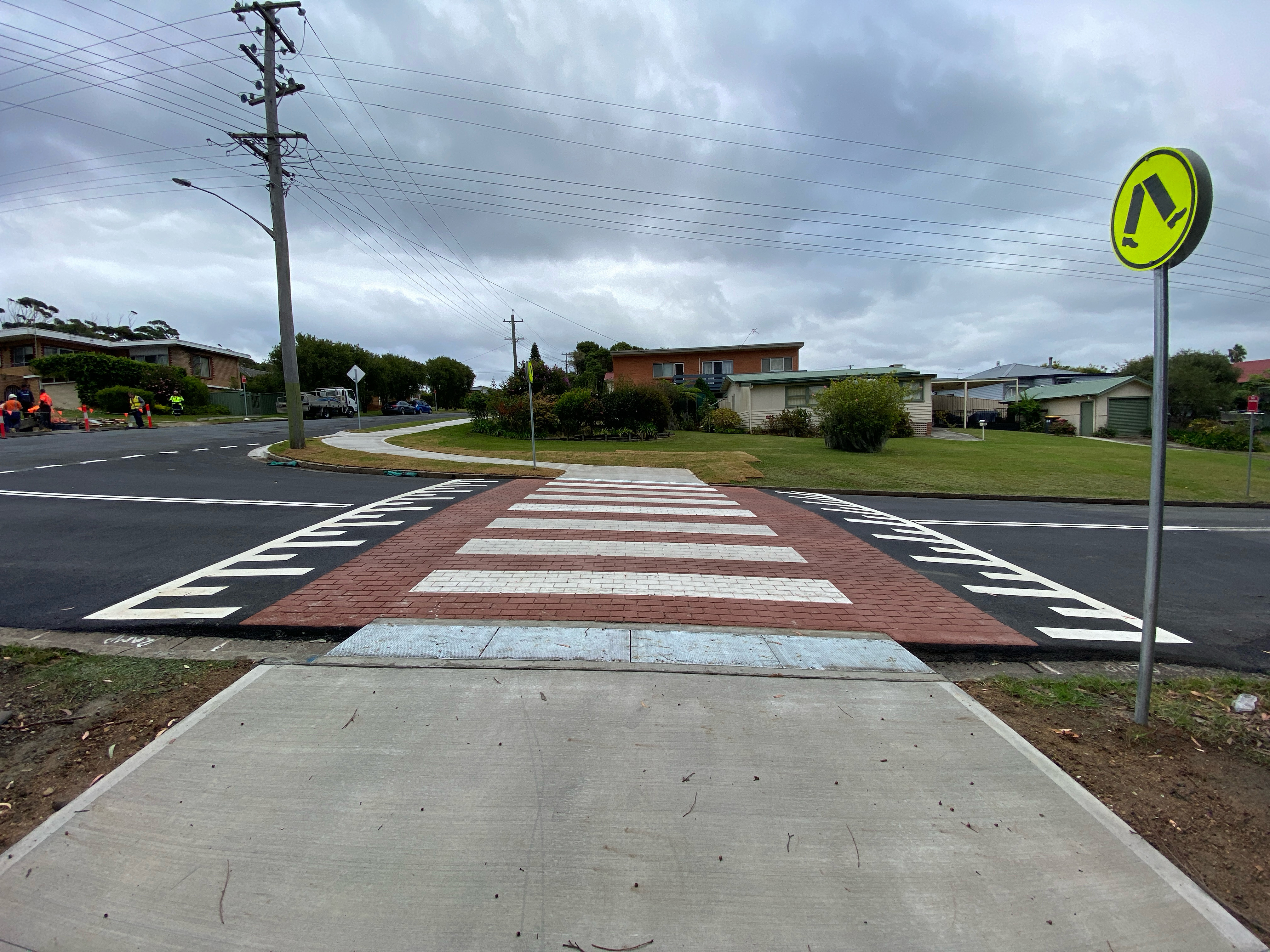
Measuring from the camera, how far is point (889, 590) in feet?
19.9

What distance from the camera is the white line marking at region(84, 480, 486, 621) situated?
5.00m

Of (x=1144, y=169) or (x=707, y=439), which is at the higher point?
(x=1144, y=169)

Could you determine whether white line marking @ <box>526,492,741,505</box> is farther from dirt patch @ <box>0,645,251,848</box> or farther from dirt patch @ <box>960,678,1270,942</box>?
dirt patch @ <box>960,678,1270,942</box>

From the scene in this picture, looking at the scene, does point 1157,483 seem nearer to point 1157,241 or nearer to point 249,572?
point 1157,241

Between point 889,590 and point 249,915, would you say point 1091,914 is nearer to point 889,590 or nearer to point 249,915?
point 249,915

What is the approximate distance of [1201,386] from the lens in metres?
40.0

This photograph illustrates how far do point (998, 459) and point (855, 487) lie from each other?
9825 millimetres

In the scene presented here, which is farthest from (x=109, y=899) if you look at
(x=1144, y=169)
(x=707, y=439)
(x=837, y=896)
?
(x=707, y=439)

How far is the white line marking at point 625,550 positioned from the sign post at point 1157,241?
3.73 m

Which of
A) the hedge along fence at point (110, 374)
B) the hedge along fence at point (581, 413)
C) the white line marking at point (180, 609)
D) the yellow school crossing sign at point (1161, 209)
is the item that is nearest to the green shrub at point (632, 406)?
the hedge along fence at point (581, 413)

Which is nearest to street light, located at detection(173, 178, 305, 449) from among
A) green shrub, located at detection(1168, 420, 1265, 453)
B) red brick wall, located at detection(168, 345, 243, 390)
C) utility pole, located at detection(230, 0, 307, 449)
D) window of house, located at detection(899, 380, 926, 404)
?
utility pole, located at detection(230, 0, 307, 449)

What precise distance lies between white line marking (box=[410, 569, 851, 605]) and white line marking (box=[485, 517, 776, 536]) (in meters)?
2.00

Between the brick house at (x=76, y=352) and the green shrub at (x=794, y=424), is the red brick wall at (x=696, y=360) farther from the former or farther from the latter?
the brick house at (x=76, y=352)

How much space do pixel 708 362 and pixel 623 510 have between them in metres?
37.2
